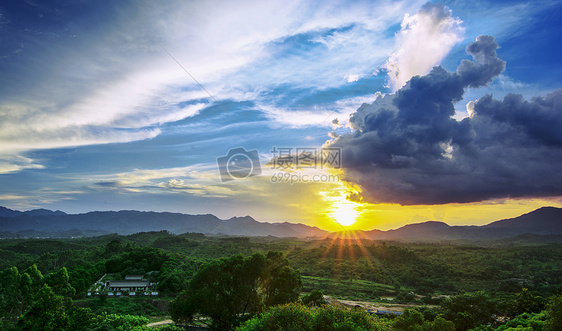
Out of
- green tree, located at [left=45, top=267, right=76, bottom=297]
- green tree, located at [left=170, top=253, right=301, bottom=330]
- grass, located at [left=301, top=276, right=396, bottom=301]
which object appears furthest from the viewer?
grass, located at [left=301, top=276, right=396, bottom=301]

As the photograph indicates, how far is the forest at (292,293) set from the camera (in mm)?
25422

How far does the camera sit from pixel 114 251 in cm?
8788

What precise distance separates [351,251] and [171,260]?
207 feet

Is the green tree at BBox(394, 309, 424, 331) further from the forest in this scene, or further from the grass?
the grass

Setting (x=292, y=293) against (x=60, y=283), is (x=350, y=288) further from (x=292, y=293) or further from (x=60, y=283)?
(x=60, y=283)

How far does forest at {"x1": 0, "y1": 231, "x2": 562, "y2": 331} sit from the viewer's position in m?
25.4

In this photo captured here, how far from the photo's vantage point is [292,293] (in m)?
33.8

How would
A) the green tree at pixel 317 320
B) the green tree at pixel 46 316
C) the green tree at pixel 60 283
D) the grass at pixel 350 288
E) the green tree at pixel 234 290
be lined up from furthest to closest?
the grass at pixel 350 288 < the green tree at pixel 60 283 < the green tree at pixel 234 290 < the green tree at pixel 46 316 < the green tree at pixel 317 320

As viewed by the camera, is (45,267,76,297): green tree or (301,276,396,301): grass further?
(301,276,396,301): grass

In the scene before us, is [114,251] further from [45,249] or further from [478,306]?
[478,306]

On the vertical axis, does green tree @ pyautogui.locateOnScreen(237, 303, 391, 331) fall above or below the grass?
above

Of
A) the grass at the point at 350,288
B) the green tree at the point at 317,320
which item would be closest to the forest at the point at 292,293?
the green tree at the point at 317,320

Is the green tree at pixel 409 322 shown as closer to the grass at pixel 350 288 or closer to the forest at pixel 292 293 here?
the forest at pixel 292 293

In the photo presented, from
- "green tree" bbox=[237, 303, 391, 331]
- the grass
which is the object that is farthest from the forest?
the grass
